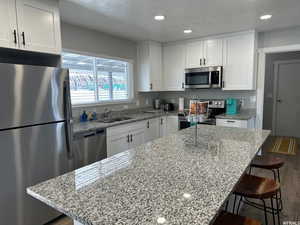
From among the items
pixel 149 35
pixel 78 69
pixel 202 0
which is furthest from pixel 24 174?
pixel 149 35

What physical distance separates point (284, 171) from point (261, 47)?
87.8 inches

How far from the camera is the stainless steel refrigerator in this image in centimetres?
171

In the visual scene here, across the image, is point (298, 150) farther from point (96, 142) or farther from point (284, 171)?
point (96, 142)

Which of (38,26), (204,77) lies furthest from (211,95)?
(38,26)

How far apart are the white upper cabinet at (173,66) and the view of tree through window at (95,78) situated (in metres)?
0.92

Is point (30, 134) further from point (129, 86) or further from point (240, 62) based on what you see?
point (240, 62)

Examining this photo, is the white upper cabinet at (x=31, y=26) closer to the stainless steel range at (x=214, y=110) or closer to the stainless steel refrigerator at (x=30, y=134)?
the stainless steel refrigerator at (x=30, y=134)

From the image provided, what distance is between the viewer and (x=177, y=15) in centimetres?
277

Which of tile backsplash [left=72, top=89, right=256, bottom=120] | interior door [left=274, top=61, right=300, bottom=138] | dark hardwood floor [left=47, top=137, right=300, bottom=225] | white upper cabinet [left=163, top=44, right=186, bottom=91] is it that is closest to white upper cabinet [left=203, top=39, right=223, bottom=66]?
white upper cabinet [left=163, top=44, right=186, bottom=91]

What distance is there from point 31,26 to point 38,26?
72 millimetres

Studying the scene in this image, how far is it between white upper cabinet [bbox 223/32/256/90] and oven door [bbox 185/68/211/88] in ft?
1.05

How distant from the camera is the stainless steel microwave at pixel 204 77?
12.7ft

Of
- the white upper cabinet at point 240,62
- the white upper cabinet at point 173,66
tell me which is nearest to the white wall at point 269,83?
the white upper cabinet at point 240,62

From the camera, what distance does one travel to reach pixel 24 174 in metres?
1.86
